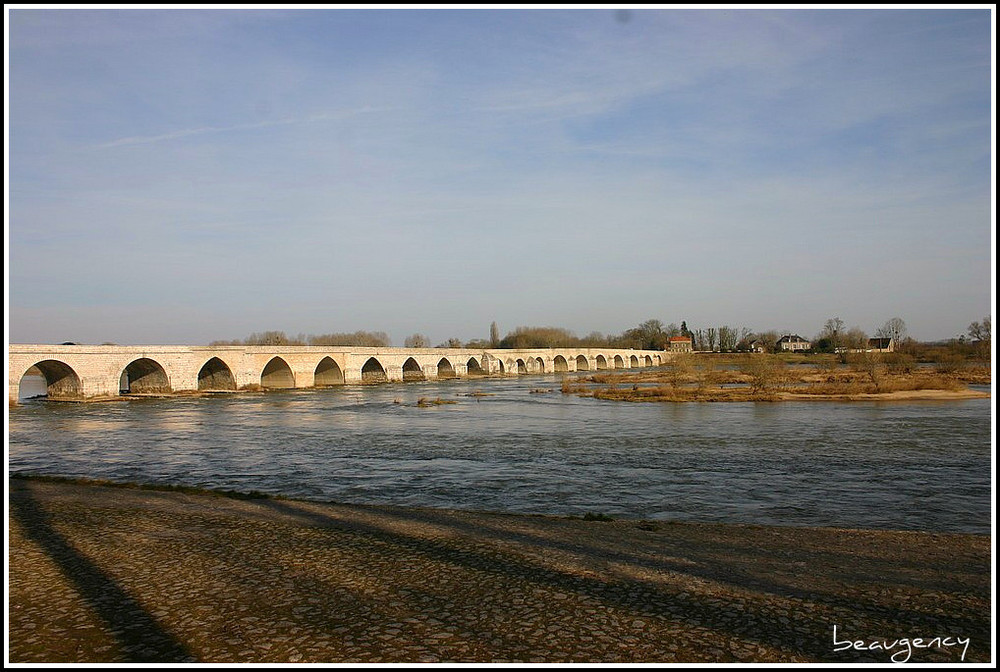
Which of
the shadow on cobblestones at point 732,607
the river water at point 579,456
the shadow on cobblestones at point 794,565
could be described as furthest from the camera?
the river water at point 579,456

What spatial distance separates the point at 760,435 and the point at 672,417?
697 centimetres

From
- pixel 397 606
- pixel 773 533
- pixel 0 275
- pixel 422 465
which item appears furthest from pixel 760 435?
pixel 0 275

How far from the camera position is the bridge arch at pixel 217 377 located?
153ft

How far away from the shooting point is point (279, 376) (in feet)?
170

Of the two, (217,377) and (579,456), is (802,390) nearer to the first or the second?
(579,456)

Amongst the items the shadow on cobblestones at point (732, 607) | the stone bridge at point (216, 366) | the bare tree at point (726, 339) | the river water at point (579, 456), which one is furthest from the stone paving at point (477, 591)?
the bare tree at point (726, 339)

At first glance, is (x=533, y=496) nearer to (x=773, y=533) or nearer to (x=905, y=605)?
(x=773, y=533)

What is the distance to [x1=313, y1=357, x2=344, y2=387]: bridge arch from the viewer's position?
5475cm

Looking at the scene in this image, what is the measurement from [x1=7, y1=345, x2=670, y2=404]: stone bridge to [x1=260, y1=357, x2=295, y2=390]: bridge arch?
0.13 ft

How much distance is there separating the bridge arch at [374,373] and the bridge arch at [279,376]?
8.78m

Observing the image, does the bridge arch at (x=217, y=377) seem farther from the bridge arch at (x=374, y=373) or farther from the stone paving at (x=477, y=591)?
the stone paving at (x=477, y=591)

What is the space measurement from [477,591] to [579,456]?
12.8 m

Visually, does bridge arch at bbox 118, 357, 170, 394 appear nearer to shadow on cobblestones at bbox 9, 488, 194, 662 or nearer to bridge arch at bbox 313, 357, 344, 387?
bridge arch at bbox 313, 357, 344, 387

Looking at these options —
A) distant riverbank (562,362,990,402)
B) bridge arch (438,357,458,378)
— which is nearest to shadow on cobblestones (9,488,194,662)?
distant riverbank (562,362,990,402)
